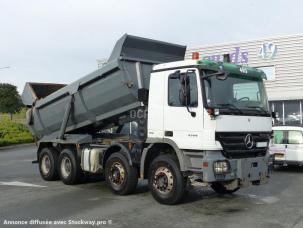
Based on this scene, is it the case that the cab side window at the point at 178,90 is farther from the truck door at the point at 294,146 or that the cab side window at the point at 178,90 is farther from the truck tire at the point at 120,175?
the truck door at the point at 294,146

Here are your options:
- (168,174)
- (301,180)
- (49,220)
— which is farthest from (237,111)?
(301,180)

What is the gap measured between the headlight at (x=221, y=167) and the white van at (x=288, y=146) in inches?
277

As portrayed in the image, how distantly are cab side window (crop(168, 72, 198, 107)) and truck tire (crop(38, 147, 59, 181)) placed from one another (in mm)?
5066

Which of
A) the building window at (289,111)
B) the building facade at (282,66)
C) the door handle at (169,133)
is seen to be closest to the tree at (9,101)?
the building facade at (282,66)

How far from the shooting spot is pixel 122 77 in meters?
9.98

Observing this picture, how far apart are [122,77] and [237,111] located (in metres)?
2.70

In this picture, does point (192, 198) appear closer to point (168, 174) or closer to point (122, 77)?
point (168, 174)

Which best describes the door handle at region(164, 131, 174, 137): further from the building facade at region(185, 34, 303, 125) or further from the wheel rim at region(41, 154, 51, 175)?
the building facade at region(185, 34, 303, 125)

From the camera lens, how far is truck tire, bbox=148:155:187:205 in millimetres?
8727

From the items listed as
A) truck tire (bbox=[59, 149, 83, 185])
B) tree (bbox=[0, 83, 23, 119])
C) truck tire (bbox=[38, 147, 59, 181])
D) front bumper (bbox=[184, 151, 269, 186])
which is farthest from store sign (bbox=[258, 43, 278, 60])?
tree (bbox=[0, 83, 23, 119])

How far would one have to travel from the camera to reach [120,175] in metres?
10.2

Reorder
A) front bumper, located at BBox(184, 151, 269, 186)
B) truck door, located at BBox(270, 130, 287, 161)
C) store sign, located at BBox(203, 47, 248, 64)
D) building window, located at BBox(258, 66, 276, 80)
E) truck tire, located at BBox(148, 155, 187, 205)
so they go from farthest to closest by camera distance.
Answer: store sign, located at BBox(203, 47, 248, 64), building window, located at BBox(258, 66, 276, 80), truck door, located at BBox(270, 130, 287, 161), truck tire, located at BBox(148, 155, 187, 205), front bumper, located at BBox(184, 151, 269, 186)

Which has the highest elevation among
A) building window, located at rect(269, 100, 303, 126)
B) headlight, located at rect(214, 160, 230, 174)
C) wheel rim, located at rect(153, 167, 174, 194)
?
building window, located at rect(269, 100, 303, 126)

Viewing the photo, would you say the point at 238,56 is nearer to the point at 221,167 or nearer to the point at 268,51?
the point at 268,51
